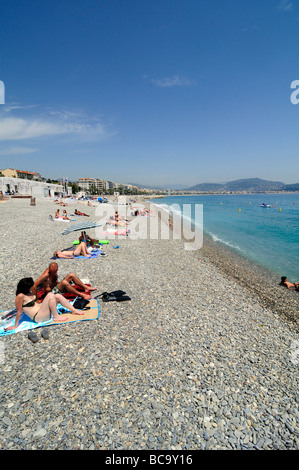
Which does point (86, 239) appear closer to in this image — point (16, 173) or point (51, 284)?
point (51, 284)

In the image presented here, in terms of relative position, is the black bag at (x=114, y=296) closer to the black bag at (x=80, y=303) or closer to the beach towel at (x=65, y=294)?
the black bag at (x=80, y=303)

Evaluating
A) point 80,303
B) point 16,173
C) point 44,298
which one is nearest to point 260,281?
point 80,303

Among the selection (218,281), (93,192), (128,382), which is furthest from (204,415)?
(93,192)

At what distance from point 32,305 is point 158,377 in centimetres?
330

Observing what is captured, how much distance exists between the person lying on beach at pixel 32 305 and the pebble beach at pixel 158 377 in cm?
31

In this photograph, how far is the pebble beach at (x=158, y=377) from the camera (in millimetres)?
3107

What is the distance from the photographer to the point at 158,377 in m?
4.02

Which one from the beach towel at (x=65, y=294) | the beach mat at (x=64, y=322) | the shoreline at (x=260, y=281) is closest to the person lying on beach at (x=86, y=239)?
the beach towel at (x=65, y=294)

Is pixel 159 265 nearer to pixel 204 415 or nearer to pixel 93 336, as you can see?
pixel 93 336

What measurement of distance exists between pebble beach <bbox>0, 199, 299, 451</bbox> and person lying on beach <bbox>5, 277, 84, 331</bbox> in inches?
12.0

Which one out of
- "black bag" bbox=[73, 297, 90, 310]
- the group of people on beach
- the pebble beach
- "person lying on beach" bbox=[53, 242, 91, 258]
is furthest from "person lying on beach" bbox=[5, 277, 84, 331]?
"person lying on beach" bbox=[53, 242, 91, 258]
